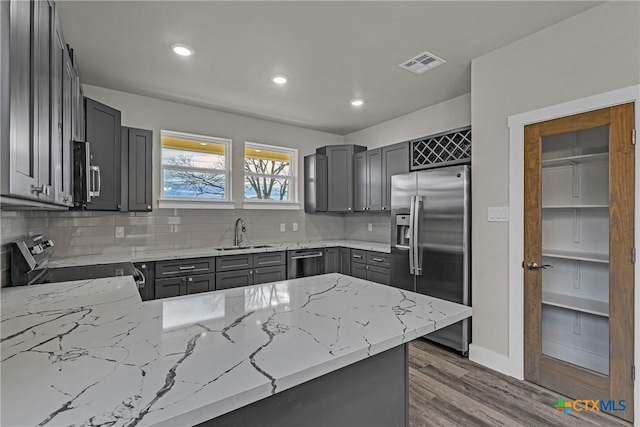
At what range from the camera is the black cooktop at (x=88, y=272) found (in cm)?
230

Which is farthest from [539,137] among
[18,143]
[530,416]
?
[18,143]

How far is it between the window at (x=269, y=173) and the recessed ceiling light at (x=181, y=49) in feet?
5.86

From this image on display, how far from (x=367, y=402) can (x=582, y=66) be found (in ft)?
8.75

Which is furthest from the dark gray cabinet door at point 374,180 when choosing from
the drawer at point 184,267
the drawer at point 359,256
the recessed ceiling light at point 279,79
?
the drawer at point 184,267

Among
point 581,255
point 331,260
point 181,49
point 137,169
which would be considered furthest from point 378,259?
point 181,49

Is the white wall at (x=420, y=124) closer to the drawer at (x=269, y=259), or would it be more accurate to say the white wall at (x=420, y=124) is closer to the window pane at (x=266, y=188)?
the window pane at (x=266, y=188)

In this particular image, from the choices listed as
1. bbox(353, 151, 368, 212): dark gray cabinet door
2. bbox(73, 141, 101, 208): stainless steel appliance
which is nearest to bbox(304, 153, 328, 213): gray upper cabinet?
bbox(353, 151, 368, 212): dark gray cabinet door

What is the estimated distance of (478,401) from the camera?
2242mm

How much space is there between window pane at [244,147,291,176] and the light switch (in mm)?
3075

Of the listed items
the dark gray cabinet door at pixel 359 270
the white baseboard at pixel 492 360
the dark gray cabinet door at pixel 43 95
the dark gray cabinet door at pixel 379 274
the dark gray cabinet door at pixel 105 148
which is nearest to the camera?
the dark gray cabinet door at pixel 43 95

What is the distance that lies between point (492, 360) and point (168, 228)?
3.73 m

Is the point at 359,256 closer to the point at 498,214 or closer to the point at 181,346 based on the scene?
the point at 498,214

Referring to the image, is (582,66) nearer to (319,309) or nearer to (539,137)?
(539,137)

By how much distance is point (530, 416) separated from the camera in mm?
2062
